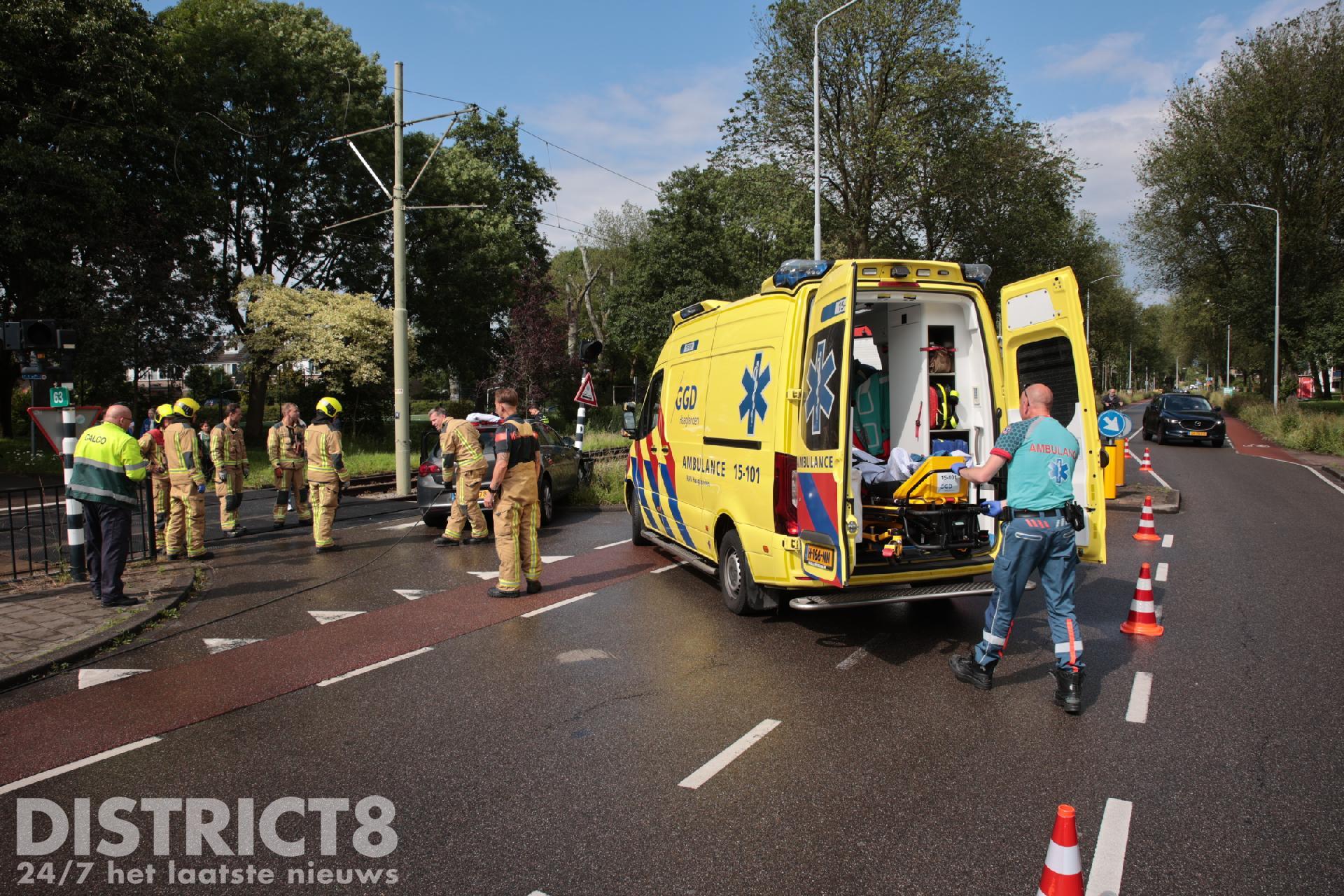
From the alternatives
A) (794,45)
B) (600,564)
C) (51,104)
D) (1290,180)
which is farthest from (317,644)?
(1290,180)

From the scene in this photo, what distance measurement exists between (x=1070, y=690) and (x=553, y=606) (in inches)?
172

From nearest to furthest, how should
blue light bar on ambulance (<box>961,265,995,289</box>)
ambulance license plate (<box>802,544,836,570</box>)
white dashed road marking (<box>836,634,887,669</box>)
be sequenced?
ambulance license plate (<box>802,544,836,570</box>), white dashed road marking (<box>836,634,887,669</box>), blue light bar on ambulance (<box>961,265,995,289</box>)

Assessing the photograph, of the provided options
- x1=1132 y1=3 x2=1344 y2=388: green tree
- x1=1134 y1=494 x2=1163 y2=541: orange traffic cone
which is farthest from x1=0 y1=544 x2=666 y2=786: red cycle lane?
x1=1132 y1=3 x2=1344 y2=388: green tree

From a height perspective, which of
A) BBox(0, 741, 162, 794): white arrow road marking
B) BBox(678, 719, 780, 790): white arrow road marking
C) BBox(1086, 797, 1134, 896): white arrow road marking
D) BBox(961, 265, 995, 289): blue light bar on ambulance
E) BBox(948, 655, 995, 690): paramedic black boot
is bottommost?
BBox(1086, 797, 1134, 896): white arrow road marking

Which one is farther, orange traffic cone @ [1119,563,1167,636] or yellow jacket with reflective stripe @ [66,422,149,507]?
yellow jacket with reflective stripe @ [66,422,149,507]

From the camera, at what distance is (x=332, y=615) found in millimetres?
7441

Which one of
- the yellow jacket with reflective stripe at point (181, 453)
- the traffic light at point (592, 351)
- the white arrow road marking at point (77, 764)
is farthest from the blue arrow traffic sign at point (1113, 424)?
the yellow jacket with reflective stripe at point (181, 453)

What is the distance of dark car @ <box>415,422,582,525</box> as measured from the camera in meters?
11.9

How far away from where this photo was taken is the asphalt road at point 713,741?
334 centimetres

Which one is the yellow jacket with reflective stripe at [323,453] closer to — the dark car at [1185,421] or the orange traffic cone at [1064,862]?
the orange traffic cone at [1064,862]

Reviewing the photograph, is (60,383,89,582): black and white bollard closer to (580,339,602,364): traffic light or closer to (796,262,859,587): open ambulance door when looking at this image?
(796,262,859,587): open ambulance door

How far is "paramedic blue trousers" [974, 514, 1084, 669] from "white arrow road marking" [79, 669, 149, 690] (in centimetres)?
559

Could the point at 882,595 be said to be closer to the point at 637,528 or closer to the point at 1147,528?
the point at 637,528

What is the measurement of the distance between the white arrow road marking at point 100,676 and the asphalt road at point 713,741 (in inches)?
2.8
